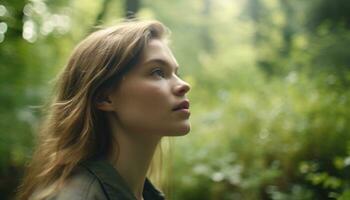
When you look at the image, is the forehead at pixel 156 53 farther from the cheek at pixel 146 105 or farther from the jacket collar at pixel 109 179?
the jacket collar at pixel 109 179

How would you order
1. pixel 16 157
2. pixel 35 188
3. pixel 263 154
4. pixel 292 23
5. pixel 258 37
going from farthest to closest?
pixel 258 37 < pixel 292 23 < pixel 263 154 < pixel 16 157 < pixel 35 188

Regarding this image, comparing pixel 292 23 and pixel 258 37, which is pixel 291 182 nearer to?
pixel 292 23

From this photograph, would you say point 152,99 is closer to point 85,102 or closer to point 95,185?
point 85,102

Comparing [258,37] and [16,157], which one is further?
[258,37]

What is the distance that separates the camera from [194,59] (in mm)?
13062

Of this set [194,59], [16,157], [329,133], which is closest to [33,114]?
[16,157]

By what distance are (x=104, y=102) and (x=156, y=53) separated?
35 centimetres

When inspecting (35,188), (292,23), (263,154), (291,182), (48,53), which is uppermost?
(292,23)

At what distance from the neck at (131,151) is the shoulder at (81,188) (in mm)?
232

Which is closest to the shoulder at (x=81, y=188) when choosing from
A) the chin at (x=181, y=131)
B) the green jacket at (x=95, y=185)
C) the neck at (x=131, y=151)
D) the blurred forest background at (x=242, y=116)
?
the green jacket at (x=95, y=185)

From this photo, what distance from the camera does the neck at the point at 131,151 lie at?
2.24 meters

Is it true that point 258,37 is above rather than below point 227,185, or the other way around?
above

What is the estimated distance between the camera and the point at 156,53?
2.25 meters

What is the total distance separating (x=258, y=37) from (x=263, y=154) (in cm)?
810
